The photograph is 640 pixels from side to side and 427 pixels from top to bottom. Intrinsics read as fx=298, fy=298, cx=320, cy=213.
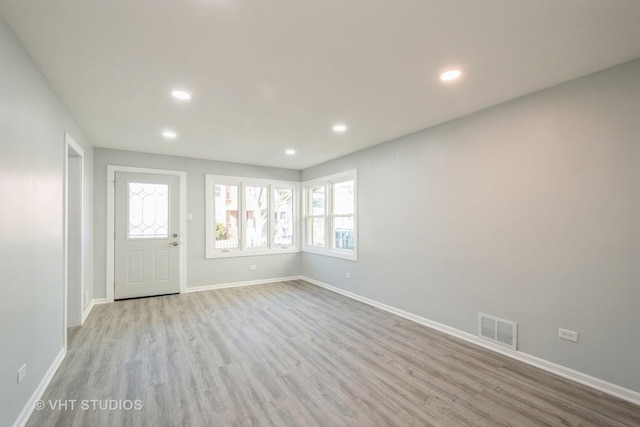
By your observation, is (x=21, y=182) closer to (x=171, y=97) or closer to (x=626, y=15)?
(x=171, y=97)

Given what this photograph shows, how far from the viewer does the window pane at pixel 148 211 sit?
5090 mm

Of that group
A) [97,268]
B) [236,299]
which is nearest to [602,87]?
[236,299]

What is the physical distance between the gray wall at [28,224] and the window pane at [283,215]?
4.03 metres

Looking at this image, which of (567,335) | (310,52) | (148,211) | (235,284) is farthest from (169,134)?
(567,335)

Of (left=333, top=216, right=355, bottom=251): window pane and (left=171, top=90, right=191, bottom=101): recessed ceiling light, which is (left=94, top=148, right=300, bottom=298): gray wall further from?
(left=171, top=90, right=191, bottom=101): recessed ceiling light

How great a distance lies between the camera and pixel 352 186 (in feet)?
17.4

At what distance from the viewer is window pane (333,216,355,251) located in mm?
5344

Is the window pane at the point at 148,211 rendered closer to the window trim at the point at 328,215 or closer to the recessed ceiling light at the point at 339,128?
the window trim at the point at 328,215

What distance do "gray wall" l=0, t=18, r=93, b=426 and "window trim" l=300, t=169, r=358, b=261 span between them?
381cm

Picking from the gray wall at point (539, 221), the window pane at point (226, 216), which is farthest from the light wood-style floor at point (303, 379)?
the window pane at point (226, 216)

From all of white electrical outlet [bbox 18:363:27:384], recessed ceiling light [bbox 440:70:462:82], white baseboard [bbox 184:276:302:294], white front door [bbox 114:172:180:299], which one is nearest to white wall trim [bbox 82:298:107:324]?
white front door [bbox 114:172:180:299]

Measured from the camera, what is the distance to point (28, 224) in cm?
208

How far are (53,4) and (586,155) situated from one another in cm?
382

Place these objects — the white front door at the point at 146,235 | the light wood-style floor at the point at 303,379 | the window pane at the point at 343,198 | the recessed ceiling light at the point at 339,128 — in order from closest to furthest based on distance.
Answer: the light wood-style floor at the point at 303,379 < the recessed ceiling light at the point at 339,128 < the white front door at the point at 146,235 < the window pane at the point at 343,198
